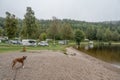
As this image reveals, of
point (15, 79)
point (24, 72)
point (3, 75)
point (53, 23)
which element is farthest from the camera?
point (53, 23)

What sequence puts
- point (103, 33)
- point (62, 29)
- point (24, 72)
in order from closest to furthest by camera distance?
point (24, 72) < point (62, 29) < point (103, 33)

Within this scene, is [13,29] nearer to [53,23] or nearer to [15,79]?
[53,23]

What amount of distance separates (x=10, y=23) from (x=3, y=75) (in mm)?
46576

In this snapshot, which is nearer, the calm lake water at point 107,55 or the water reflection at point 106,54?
the calm lake water at point 107,55

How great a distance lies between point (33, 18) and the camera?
66.8 meters

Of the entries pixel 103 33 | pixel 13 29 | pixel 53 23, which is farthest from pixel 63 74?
pixel 103 33

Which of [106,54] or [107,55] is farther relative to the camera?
[106,54]

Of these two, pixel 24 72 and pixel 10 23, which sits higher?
pixel 10 23

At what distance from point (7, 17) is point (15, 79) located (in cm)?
4918

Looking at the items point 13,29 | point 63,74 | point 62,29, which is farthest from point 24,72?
point 62,29

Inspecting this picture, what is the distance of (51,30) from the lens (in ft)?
275

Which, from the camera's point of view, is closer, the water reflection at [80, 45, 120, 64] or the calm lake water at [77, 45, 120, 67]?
the calm lake water at [77, 45, 120, 67]

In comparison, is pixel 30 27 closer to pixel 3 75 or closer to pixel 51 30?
pixel 51 30

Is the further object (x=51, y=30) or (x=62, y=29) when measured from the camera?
(x=62, y=29)
